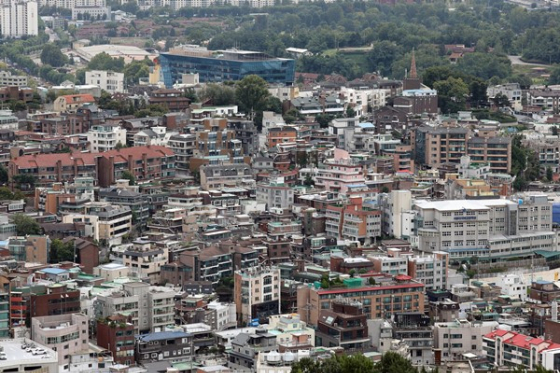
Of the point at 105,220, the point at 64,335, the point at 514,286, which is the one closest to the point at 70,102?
the point at 105,220

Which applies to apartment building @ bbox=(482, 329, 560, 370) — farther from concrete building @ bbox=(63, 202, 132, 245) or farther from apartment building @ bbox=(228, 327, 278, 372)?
concrete building @ bbox=(63, 202, 132, 245)

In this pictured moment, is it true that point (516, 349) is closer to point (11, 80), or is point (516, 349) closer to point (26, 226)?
point (26, 226)

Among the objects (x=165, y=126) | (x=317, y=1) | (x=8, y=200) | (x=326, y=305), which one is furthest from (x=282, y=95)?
(x=317, y=1)

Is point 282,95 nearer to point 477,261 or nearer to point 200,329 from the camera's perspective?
point 477,261

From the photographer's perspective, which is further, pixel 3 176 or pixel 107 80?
A: pixel 107 80

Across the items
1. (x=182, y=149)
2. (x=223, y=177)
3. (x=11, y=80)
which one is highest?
(x=11, y=80)
